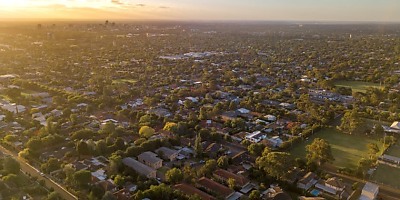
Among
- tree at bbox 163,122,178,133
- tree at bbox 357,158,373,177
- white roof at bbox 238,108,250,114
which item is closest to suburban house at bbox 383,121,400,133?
tree at bbox 357,158,373,177

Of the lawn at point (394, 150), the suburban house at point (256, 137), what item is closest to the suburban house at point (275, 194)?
the suburban house at point (256, 137)

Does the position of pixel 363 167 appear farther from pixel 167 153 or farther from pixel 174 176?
pixel 167 153

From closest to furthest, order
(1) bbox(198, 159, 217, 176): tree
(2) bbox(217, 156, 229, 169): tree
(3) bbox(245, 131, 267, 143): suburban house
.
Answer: (1) bbox(198, 159, 217, 176): tree < (2) bbox(217, 156, 229, 169): tree < (3) bbox(245, 131, 267, 143): suburban house

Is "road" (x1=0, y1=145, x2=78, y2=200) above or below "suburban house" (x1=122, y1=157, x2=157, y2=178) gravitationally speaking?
below

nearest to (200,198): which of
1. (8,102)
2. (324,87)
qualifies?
(8,102)

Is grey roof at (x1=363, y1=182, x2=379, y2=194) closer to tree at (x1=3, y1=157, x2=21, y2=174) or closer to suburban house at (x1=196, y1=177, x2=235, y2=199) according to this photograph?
suburban house at (x1=196, y1=177, x2=235, y2=199)

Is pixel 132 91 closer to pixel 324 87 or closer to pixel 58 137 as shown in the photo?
pixel 58 137

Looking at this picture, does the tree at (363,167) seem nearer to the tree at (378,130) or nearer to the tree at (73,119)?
the tree at (378,130)
